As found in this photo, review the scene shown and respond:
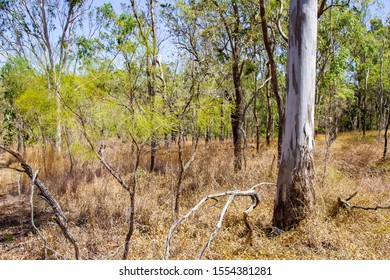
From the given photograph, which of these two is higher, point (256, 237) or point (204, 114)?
point (204, 114)

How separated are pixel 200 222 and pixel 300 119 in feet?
5.64

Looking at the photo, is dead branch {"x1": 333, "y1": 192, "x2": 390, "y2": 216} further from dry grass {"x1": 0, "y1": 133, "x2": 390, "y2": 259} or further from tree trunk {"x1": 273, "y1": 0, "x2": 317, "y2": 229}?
tree trunk {"x1": 273, "y1": 0, "x2": 317, "y2": 229}

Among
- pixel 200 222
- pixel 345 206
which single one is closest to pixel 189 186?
pixel 200 222

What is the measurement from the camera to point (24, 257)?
11.4 ft

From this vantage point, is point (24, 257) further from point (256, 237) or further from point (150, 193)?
point (256, 237)

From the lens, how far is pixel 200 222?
369 cm

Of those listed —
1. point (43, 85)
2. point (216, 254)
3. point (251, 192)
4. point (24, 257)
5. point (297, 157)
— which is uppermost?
point (43, 85)

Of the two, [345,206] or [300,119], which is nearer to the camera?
[300,119]

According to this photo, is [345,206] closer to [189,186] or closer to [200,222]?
[200,222]

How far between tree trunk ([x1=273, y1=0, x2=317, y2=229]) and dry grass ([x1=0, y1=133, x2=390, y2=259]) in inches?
7.9

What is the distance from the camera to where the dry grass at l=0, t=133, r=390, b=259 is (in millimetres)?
2875
